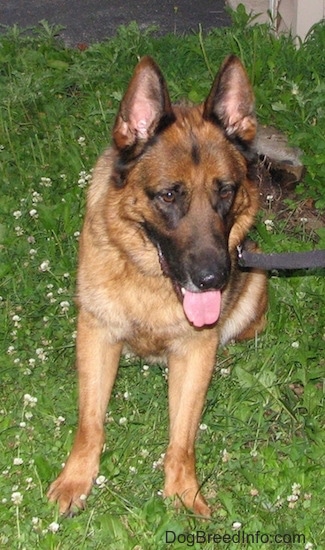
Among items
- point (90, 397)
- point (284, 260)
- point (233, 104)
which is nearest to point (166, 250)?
point (284, 260)

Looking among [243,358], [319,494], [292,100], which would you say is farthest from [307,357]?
[292,100]

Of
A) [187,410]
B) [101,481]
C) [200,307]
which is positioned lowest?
[101,481]

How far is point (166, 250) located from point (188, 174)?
320 millimetres

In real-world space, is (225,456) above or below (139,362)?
above

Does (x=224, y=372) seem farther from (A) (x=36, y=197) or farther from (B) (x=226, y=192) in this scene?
(A) (x=36, y=197)

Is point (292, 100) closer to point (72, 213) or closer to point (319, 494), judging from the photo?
point (72, 213)

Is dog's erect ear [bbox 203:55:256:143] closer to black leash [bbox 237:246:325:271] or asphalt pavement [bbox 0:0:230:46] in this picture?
black leash [bbox 237:246:325:271]

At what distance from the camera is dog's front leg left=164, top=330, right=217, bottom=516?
403 centimetres

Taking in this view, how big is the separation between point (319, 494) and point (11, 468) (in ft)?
4.22

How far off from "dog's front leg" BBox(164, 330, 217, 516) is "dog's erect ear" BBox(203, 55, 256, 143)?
34.3 inches

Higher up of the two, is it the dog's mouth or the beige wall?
the dog's mouth

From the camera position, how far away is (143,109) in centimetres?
384

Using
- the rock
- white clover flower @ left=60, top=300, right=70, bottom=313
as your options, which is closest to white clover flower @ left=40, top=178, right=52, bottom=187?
white clover flower @ left=60, top=300, right=70, bottom=313

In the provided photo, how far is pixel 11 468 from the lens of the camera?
409 cm
